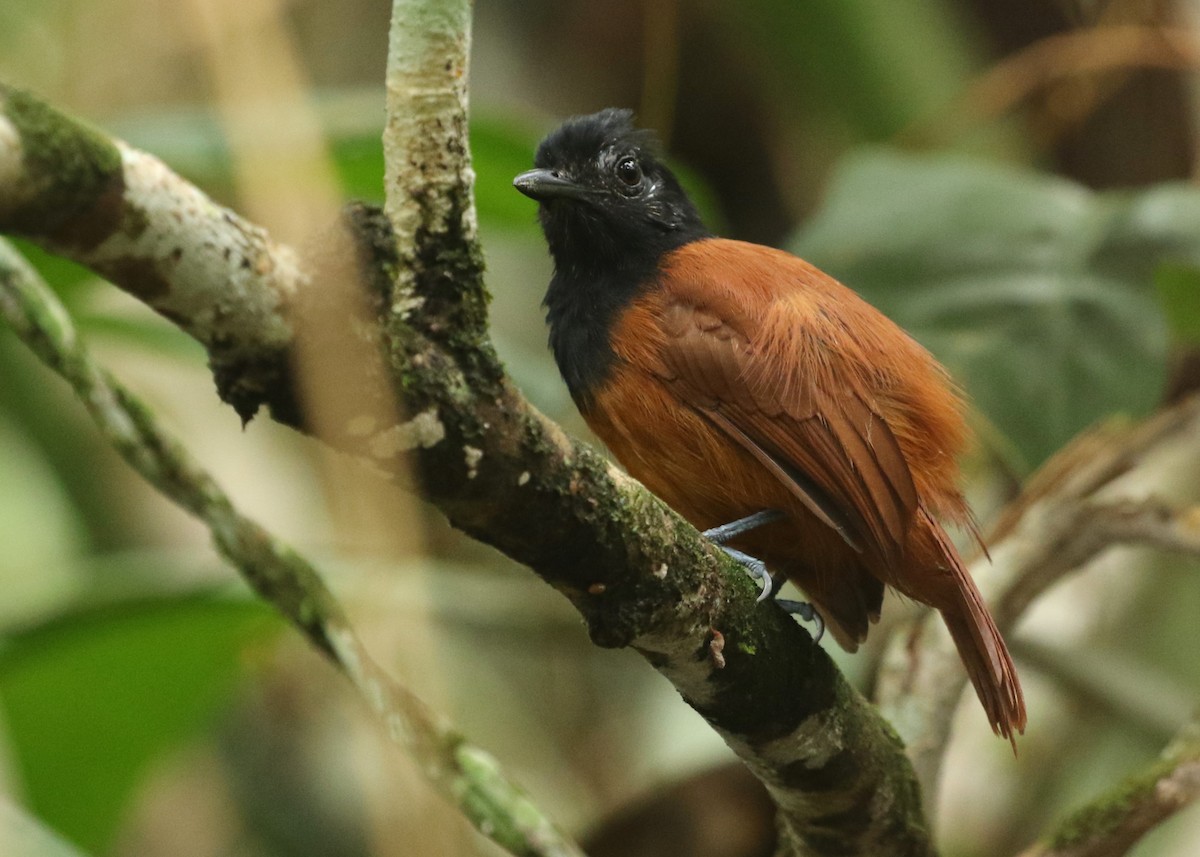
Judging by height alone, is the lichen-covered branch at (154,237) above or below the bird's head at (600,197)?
above

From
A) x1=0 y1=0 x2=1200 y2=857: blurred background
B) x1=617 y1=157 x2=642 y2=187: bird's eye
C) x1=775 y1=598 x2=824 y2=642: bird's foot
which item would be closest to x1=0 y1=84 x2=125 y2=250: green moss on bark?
x1=0 y1=0 x2=1200 y2=857: blurred background

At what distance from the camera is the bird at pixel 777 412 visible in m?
2.48

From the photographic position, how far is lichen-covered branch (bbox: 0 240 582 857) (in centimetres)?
214

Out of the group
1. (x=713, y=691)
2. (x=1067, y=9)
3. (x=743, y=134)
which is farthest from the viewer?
(x=743, y=134)

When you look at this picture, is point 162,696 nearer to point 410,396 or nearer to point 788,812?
point 788,812

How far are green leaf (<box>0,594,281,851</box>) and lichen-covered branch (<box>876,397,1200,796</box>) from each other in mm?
1567

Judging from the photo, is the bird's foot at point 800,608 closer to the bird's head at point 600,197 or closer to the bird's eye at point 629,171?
the bird's head at point 600,197

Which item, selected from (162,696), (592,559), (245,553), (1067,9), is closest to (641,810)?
(162,696)

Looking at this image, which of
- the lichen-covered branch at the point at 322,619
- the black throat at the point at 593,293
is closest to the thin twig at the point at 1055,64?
the black throat at the point at 593,293

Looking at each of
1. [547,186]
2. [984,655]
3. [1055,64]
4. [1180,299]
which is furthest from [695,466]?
[1055,64]

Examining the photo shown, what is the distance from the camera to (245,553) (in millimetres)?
2201

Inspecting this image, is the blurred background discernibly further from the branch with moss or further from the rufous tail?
the rufous tail

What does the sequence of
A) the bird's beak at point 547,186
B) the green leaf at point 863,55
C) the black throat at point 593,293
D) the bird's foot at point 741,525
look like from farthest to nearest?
the green leaf at point 863,55
the bird's beak at point 547,186
the black throat at point 593,293
the bird's foot at point 741,525

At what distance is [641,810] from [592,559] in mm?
2090
